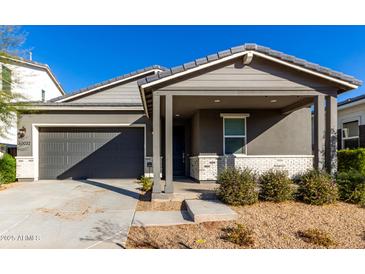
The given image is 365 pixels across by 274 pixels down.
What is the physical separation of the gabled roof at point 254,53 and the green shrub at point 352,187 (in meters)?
2.38

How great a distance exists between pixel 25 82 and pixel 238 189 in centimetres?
1144

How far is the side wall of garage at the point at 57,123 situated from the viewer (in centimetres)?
1007

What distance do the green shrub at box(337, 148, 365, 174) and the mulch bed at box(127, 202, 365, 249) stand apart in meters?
3.23

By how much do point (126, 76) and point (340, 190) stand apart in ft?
35.2

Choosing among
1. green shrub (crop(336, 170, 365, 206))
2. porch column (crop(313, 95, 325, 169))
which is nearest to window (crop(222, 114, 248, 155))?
porch column (crop(313, 95, 325, 169))

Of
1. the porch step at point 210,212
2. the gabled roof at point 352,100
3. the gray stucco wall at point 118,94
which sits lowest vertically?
the porch step at point 210,212

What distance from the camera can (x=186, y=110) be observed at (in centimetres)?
930

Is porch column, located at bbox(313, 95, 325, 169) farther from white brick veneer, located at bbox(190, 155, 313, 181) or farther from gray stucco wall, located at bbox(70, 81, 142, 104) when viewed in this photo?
gray stucco wall, located at bbox(70, 81, 142, 104)

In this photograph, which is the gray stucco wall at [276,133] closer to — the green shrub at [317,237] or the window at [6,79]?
the green shrub at [317,237]

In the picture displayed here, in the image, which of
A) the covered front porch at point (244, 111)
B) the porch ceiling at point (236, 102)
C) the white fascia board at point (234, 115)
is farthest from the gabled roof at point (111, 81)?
the white fascia board at point (234, 115)

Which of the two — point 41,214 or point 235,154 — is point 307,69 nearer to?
point 235,154

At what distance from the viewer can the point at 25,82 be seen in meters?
11.7

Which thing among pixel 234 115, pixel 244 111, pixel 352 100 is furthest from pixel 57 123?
pixel 352 100

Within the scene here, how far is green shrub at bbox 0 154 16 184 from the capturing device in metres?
9.59
